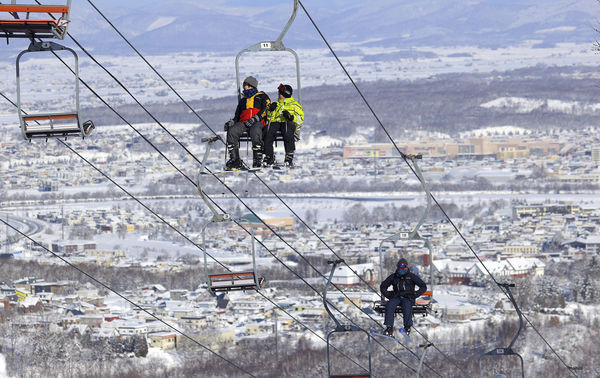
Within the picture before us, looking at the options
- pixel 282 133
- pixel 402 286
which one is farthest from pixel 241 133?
pixel 402 286

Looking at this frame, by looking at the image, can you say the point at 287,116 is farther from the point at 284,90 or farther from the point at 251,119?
the point at 251,119

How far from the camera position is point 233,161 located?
1176 centimetres

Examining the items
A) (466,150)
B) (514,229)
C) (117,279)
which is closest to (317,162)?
(466,150)

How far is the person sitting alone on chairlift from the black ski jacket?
1.52 metres

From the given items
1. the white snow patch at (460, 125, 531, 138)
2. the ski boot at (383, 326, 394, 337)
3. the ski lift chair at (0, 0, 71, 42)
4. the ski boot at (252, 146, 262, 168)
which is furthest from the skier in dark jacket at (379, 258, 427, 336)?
the white snow patch at (460, 125, 531, 138)

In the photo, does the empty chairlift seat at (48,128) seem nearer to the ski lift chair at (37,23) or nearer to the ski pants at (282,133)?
the ski lift chair at (37,23)

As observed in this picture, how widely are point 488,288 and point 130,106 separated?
86.9 meters

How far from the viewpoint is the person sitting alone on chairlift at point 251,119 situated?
12.0 meters

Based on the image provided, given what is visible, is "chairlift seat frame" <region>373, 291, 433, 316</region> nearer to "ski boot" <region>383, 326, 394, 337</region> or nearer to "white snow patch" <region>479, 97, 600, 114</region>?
"ski boot" <region>383, 326, 394, 337</region>

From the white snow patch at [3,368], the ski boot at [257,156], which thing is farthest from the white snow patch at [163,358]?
the ski boot at [257,156]

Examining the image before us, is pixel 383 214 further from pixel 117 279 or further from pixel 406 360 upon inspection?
pixel 406 360

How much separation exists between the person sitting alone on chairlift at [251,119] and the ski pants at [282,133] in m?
0.06

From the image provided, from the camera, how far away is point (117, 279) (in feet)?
168

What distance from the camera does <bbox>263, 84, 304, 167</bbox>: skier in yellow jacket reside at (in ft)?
39.8
